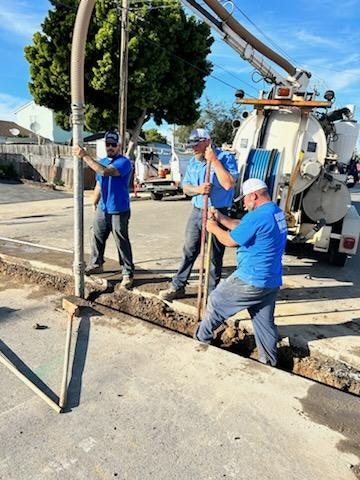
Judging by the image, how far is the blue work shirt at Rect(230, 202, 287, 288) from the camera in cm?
328

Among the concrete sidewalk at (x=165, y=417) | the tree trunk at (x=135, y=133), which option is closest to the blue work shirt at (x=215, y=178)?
the concrete sidewalk at (x=165, y=417)

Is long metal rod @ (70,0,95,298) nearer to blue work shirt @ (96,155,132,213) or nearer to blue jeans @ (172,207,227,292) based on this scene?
blue work shirt @ (96,155,132,213)

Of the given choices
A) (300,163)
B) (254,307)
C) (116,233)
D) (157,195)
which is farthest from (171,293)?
(157,195)

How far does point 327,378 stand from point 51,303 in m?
3.05

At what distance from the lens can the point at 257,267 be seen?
11.1ft

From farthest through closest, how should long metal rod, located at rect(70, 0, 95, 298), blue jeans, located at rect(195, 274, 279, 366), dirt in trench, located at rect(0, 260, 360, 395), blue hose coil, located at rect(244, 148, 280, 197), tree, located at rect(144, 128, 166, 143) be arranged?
1. tree, located at rect(144, 128, 166, 143)
2. blue hose coil, located at rect(244, 148, 280, 197)
3. long metal rod, located at rect(70, 0, 95, 298)
4. dirt in trench, located at rect(0, 260, 360, 395)
5. blue jeans, located at rect(195, 274, 279, 366)

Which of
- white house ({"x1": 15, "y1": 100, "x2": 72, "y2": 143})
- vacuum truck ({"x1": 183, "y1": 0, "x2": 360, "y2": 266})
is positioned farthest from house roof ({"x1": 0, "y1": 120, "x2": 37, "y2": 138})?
vacuum truck ({"x1": 183, "y1": 0, "x2": 360, "y2": 266})

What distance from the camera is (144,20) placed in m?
17.0

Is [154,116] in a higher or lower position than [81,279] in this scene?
higher

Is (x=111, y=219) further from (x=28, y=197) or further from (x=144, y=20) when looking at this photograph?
(x=144, y=20)

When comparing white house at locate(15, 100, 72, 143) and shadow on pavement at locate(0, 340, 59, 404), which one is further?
white house at locate(15, 100, 72, 143)

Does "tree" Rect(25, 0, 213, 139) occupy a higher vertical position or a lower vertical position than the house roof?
higher

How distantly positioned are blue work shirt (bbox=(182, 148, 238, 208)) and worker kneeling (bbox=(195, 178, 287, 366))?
79 cm

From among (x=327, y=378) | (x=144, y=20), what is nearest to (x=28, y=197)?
(x=144, y=20)
